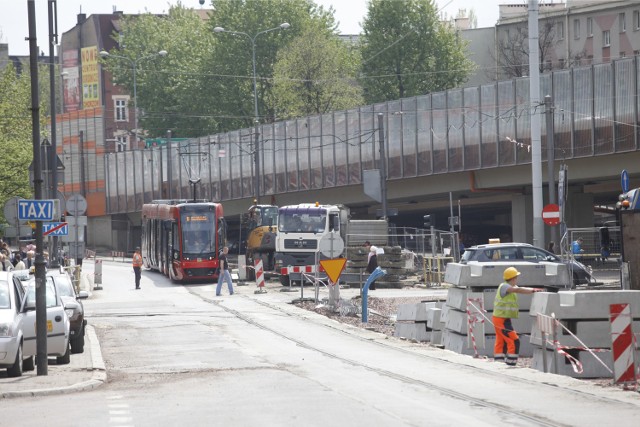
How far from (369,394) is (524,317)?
A: 27.5 ft

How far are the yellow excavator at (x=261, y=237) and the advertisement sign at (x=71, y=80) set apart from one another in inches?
3070

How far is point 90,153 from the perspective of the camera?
3777 inches

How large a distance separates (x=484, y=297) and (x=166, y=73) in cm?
8718

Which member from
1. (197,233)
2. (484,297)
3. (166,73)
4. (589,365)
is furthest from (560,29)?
(589,365)

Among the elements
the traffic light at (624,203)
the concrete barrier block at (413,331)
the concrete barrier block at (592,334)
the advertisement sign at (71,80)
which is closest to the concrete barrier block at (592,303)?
the concrete barrier block at (592,334)

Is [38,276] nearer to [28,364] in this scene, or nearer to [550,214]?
[28,364]

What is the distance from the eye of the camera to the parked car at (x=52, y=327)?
20031mm

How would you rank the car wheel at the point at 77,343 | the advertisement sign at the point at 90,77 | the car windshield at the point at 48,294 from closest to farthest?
the car windshield at the point at 48,294 < the car wheel at the point at 77,343 < the advertisement sign at the point at 90,77

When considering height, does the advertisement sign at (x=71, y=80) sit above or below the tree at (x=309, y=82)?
above

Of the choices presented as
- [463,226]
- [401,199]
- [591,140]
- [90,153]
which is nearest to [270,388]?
[591,140]

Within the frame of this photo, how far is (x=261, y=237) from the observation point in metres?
53.8

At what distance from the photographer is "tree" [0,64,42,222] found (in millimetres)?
50719

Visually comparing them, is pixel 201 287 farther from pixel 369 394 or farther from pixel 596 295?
pixel 369 394

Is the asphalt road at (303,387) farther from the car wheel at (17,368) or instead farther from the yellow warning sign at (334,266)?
the yellow warning sign at (334,266)
